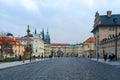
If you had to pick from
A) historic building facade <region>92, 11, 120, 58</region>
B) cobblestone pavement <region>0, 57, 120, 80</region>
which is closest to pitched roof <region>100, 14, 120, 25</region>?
historic building facade <region>92, 11, 120, 58</region>

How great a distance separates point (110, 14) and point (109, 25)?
6.69 metres

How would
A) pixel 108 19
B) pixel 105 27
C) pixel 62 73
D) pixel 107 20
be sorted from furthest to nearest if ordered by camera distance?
pixel 108 19 → pixel 107 20 → pixel 105 27 → pixel 62 73

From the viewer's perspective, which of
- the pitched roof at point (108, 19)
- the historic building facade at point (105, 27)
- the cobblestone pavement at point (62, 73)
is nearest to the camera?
the cobblestone pavement at point (62, 73)

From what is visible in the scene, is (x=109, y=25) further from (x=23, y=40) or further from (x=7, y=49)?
(x=23, y=40)

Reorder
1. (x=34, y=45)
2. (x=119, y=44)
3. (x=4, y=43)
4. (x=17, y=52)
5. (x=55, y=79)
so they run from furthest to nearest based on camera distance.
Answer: (x=34, y=45), (x=17, y=52), (x=4, y=43), (x=119, y=44), (x=55, y=79)

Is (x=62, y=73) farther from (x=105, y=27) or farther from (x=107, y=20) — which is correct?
(x=107, y=20)

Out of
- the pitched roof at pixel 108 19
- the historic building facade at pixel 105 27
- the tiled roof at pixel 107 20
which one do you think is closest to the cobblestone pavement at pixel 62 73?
the historic building facade at pixel 105 27

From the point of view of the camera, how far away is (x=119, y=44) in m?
75.4

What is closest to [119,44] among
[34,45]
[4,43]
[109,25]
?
[109,25]

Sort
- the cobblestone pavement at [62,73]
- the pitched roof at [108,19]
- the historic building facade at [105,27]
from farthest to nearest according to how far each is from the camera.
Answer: the pitched roof at [108,19], the historic building facade at [105,27], the cobblestone pavement at [62,73]

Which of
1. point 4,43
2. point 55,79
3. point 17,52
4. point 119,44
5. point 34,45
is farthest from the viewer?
point 34,45

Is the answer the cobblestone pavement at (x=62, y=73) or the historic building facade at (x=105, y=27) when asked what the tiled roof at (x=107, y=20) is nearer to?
the historic building facade at (x=105, y=27)

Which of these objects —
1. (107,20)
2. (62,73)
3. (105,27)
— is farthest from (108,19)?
(62,73)

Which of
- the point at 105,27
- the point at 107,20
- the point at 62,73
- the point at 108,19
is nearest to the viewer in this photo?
the point at 62,73
